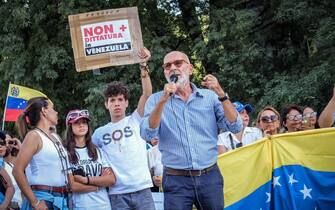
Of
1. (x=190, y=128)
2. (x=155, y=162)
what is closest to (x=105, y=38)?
(x=155, y=162)

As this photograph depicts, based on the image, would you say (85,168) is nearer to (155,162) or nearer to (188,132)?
(188,132)

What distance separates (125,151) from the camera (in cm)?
541

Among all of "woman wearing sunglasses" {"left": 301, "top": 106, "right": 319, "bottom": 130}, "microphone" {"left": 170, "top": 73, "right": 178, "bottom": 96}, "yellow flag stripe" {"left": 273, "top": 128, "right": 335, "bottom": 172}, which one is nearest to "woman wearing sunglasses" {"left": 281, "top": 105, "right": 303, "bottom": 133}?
"woman wearing sunglasses" {"left": 301, "top": 106, "right": 319, "bottom": 130}

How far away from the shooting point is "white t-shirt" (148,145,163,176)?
272 inches

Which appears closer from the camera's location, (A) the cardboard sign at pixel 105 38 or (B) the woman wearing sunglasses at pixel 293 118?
(B) the woman wearing sunglasses at pixel 293 118

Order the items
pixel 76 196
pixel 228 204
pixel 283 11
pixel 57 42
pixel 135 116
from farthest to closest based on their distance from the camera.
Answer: pixel 57 42, pixel 283 11, pixel 228 204, pixel 135 116, pixel 76 196

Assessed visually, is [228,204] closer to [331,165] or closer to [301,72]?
[331,165]

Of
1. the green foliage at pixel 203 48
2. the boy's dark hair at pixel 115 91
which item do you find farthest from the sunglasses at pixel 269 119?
the green foliage at pixel 203 48

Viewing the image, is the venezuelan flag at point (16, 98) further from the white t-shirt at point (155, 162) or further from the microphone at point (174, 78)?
the microphone at point (174, 78)

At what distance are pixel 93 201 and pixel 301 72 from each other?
7.80m

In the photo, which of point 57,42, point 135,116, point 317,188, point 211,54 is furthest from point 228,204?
point 57,42

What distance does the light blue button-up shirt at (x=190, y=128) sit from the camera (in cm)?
450

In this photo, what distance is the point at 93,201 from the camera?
205 inches

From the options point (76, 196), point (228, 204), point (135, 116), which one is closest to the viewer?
point (76, 196)
